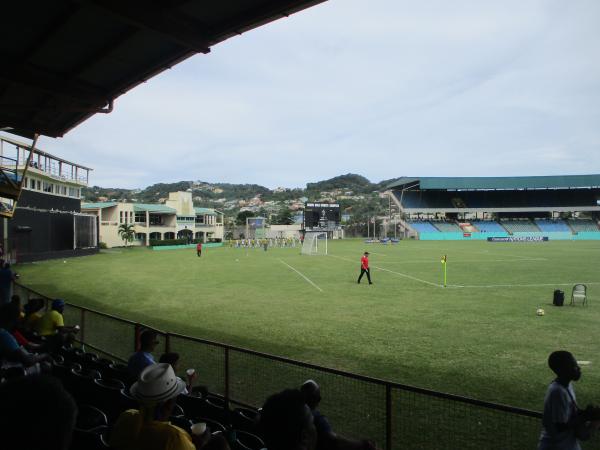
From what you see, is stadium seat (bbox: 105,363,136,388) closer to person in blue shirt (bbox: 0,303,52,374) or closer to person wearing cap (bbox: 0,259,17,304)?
person in blue shirt (bbox: 0,303,52,374)

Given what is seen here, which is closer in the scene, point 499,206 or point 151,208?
point 151,208

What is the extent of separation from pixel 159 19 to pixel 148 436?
17.4 feet

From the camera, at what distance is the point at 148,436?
278 cm

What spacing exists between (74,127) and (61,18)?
6.35 metres

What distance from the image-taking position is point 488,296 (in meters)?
17.3

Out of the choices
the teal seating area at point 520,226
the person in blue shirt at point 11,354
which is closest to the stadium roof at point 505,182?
the teal seating area at point 520,226

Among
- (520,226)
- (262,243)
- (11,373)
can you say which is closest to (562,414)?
(11,373)

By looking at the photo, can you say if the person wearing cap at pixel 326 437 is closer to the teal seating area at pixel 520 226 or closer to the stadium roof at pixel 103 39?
the stadium roof at pixel 103 39

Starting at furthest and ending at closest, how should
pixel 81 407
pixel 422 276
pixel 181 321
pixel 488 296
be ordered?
pixel 422 276 → pixel 488 296 → pixel 181 321 → pixel 81 407

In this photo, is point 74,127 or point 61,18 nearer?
point 61,18

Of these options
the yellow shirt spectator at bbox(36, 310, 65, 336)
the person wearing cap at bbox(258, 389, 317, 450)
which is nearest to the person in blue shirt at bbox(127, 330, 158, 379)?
the yellow shirt spectator at bbox(36, 310, 65, 336)

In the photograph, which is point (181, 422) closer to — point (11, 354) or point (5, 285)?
point (11, 354)

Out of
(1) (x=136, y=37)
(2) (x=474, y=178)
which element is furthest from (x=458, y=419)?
(2) (x=474, y=178)

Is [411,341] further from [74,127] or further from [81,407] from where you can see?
[74,127]
